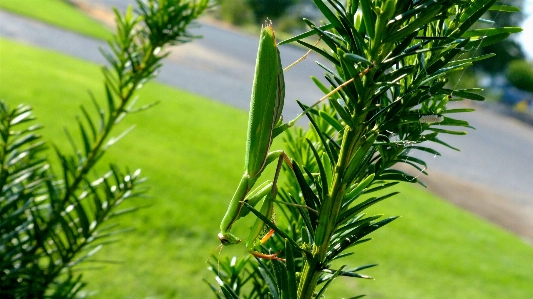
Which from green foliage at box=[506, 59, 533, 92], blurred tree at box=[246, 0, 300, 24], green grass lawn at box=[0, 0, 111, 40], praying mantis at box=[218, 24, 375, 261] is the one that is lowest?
green foliage at box=[506, 59, 533, 92]

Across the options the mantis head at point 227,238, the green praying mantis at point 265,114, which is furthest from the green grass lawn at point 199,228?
the green praying mantis at point 265,114

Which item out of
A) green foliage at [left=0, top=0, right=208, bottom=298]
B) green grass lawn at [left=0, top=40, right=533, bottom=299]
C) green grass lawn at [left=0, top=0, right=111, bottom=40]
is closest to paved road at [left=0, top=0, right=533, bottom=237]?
green grass lawn at [left=0, top=0, right=111, bottom=40]

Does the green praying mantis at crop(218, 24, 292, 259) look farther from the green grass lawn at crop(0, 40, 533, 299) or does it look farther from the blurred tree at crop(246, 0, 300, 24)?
the blurred tree at crop(246, 0, 300, 24)

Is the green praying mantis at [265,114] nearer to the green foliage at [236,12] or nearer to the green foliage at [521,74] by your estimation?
the green foliage at [521,74]

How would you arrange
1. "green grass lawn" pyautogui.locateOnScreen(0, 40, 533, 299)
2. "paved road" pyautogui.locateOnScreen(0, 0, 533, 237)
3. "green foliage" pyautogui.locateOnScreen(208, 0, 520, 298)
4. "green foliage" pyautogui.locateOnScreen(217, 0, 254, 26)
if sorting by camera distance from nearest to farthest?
"green foliage" pyautogui.locateOnScreen(208, 0, 520, 298)
"green grass lawn" pyautogui.locateOnScreen(0, 40, 533, 299)
"paved road" pyautogui.locateOnScreen(0, 0, 533, 237)
"green foliage" pyautogui.locateOnScreen(217, 0, 254, 26)

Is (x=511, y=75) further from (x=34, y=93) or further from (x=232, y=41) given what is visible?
(x=34, y=93)

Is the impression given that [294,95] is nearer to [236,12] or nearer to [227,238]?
[227,238]

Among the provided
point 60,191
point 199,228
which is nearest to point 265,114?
point 60,191
